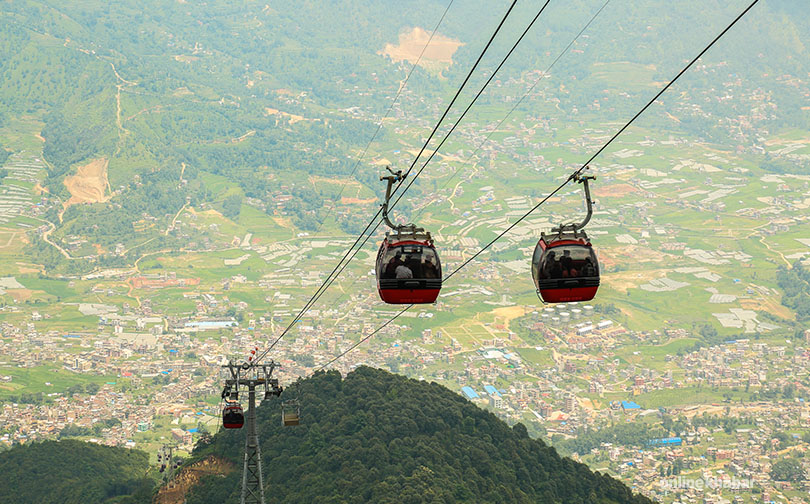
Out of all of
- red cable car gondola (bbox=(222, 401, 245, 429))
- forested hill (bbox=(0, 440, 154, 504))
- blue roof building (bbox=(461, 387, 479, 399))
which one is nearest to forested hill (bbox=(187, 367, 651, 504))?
forested hill (bbox=(0, 440, 154, 504))

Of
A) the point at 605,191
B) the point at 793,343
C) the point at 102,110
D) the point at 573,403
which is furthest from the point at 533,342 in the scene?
the point at 102,110

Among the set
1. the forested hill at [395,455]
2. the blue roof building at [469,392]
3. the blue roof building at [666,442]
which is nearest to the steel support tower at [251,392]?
the forested hill at [395,455]

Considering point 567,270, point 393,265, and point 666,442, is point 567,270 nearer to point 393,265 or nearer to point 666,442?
point 393,265

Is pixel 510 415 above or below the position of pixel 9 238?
below

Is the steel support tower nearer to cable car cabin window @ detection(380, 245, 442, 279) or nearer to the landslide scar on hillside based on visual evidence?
cable car cabin window @ detection(380, 245, 442, 279)

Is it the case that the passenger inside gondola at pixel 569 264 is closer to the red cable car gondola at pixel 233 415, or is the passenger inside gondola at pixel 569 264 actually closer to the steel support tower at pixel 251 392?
the steel support tower at pixel 251 392

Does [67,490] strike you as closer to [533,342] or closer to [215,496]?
[215,496]

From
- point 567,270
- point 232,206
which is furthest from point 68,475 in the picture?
point 232,206
